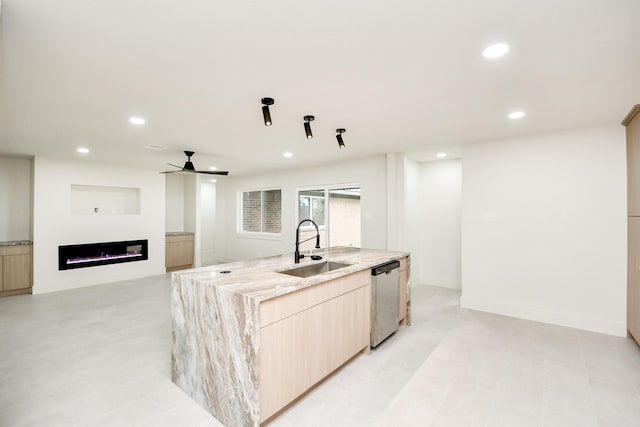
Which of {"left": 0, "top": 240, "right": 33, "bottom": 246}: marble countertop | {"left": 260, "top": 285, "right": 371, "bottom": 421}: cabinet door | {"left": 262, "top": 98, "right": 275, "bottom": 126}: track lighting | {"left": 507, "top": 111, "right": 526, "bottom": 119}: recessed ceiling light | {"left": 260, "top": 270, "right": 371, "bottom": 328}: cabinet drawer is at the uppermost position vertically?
{"left": 507, "top": 111, "right": 526, "bottom": 119}: recessed ceiling light

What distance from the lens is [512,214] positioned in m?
3.98

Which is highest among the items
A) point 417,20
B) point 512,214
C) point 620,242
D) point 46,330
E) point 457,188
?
point 417,20

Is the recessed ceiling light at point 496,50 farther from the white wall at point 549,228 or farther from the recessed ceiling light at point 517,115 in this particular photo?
the white wall at point 549,228

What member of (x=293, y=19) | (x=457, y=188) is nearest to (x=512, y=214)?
(x=457, y=188)

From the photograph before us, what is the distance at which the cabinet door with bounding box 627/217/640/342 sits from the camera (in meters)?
2.98

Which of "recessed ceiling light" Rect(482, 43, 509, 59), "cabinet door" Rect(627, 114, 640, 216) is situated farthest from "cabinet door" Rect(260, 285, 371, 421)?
"cabinet door" Rect(627, 114, 640, 216)

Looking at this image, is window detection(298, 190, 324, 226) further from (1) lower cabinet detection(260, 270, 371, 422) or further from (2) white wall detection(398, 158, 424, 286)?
(1) lower cabinet detection(260, 270, 371, 422)

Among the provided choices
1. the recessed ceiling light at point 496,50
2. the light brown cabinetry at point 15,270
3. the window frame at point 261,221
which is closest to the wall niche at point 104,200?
the light brown cabinetry at point 15,270

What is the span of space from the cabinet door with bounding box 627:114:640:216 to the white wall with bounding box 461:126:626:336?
4.0 inches

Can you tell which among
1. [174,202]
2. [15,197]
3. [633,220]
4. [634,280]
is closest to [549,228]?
[633,220]

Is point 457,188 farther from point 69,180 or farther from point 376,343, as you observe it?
point 69,180

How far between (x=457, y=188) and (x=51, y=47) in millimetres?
5418

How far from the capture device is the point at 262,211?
772cm

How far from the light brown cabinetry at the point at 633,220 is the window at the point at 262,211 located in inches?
228
